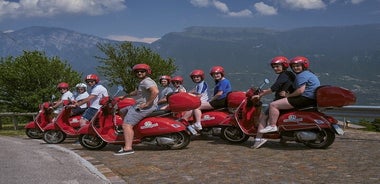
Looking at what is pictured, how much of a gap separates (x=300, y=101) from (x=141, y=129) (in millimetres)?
3092

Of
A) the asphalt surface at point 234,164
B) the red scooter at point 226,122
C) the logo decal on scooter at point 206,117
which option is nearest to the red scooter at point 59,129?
the asphalt surface at point 234,164

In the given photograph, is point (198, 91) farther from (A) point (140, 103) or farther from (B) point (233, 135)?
(A) point (140, 103)

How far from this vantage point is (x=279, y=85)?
821 cm

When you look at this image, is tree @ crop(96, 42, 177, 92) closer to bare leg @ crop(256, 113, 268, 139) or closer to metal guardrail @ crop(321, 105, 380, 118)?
metal guardrail @ crop(321, 105, 380, 118)

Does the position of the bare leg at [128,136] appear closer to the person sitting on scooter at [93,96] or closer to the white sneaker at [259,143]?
the person sitting on scooter at [93,96]

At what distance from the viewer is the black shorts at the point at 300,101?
26.5ft

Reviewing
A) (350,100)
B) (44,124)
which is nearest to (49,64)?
(44,124)

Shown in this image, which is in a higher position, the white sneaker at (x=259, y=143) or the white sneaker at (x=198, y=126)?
the white sneaker at (x=198, y=126)

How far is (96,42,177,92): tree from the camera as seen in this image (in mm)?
43719

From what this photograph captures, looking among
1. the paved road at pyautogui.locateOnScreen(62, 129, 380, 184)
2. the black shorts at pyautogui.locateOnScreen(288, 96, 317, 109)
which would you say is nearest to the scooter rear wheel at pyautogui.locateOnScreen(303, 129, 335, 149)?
the paved road at pyautogui.locateOnScreen(62, 129, 380, 184)

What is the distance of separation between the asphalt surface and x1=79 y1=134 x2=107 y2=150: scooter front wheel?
0.51ft

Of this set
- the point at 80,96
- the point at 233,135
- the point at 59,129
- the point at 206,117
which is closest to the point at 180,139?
the point at 233,135

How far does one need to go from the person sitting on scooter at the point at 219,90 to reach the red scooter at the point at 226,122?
0.10 meters

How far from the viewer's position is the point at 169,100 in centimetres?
866
